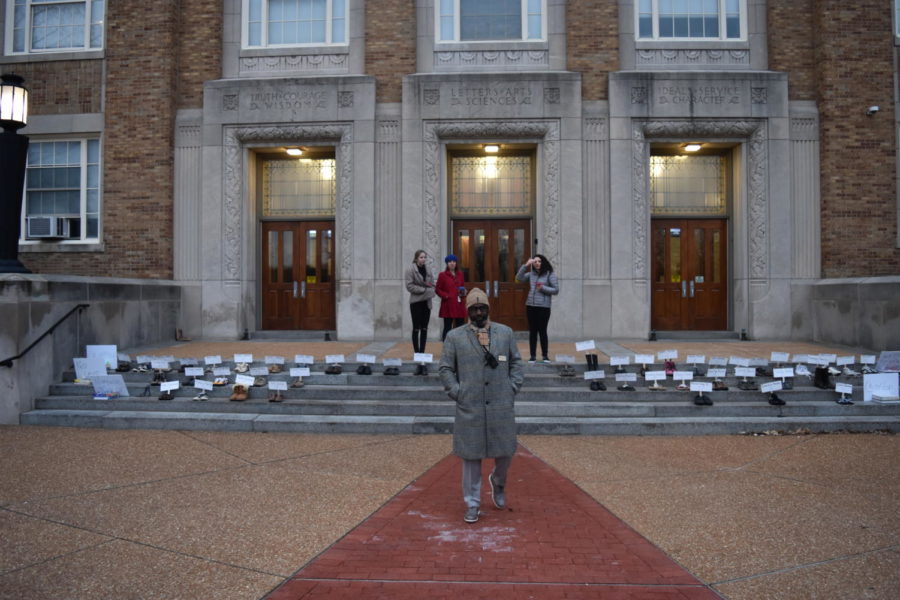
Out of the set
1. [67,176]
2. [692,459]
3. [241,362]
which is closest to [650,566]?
[692,459]

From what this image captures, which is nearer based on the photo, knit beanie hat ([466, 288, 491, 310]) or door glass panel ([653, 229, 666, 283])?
knit beanie hat ([466, 288, 491, 310])

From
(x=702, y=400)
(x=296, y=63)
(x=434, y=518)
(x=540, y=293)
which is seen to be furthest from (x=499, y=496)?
(x=296, y=63)

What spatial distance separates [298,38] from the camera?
14633 mm

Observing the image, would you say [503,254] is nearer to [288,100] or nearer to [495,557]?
[288,100]

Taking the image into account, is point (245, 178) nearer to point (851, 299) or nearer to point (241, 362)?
point (241, 362)

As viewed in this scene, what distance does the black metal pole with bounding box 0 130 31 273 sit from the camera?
934 centimetres

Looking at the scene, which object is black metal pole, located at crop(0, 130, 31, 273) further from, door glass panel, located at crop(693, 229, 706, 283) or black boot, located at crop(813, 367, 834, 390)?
door glass panel, located at crop(693, 229, 706, 283)

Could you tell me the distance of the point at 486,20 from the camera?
14344mm

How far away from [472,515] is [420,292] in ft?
17.9

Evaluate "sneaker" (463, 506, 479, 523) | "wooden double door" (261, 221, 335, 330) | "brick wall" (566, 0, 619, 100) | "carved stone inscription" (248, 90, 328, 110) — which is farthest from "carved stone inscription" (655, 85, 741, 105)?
"sneaker" (463, 506, 479, 523)

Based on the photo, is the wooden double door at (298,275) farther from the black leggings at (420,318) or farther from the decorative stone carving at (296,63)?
Answer: the black leggings at (420,318)

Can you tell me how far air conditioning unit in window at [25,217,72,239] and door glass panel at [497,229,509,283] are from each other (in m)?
9.87

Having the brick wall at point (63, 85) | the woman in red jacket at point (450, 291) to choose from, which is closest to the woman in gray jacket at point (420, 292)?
the woman in red jacket at point (450, 291)

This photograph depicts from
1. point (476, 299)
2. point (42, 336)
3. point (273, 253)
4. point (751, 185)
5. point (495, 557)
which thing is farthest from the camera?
point (273, 253)
